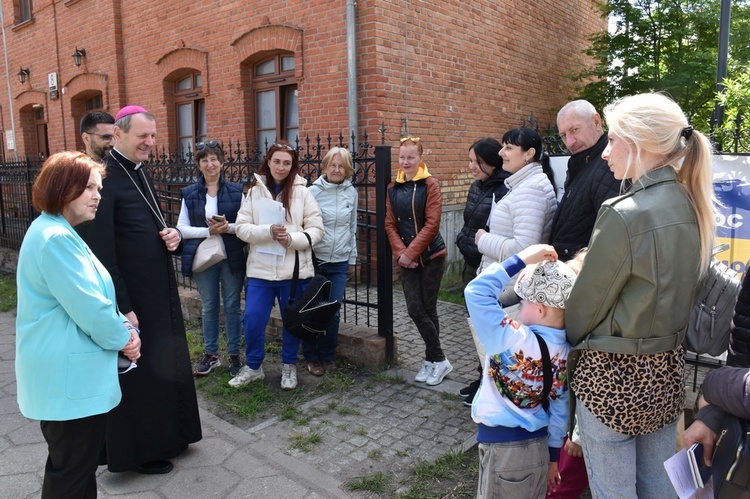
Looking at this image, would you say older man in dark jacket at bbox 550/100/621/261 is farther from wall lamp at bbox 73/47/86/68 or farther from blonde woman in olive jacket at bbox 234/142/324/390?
wall lamp at bbox 73/47/86/68

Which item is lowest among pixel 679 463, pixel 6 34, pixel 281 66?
pixel 679 463

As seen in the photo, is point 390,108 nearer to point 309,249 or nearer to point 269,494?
point 309,249

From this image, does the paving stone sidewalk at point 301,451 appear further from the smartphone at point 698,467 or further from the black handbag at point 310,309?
the smartphone at point 698,467

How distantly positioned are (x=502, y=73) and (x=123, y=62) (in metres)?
7.58

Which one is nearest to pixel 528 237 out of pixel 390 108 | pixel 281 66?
pixel 390 108

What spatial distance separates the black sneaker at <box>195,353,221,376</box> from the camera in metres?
4.56

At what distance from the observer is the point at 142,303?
319cm

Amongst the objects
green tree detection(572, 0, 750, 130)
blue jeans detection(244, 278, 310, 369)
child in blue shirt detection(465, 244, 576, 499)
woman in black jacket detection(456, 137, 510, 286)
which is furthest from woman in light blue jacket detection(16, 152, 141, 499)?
green tree detection(572, 0, 750, 130)

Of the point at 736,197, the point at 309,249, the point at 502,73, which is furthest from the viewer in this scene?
the point at 502,73

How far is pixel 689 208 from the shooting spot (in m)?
1.84

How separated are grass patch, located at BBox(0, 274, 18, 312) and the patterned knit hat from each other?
7297 millimetres

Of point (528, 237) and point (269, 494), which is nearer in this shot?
point (269, 494)

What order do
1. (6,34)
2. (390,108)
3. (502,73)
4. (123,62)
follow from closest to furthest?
(390,108), (502,73), (123,62), (6,34)

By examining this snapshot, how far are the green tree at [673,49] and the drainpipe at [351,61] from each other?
512cm
